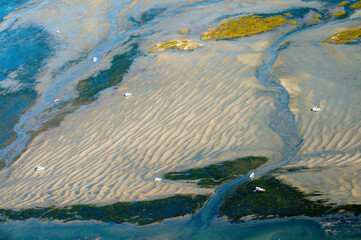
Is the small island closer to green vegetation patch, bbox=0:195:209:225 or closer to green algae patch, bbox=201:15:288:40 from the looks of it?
green vegetation patch, bbox=0:195:209:225

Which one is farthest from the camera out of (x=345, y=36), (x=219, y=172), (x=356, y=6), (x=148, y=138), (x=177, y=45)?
(x=356, y=6)

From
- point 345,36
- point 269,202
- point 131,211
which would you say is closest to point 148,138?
point 131,211

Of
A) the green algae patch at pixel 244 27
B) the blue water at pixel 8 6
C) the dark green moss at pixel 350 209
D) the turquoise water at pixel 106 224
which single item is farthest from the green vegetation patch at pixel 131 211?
the blue water at pixel 8 6

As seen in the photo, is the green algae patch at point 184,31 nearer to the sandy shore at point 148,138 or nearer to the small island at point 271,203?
the sandy shore at point 148,138

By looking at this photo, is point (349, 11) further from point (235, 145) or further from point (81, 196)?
point (81, 196)

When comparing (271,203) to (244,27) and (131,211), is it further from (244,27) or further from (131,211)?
Result: (244,27)

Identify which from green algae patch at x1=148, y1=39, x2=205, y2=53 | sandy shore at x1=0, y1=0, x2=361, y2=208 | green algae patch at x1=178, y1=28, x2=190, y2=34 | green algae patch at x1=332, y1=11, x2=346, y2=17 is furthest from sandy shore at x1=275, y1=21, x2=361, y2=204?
green algae patch at x1=178, y1=28, x2=190, y2=34
